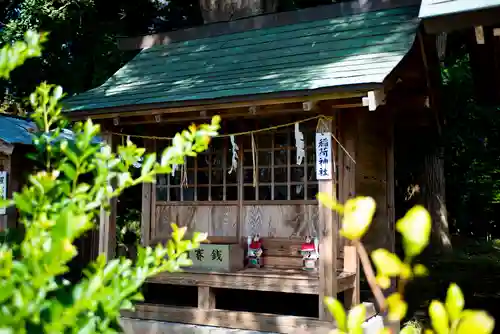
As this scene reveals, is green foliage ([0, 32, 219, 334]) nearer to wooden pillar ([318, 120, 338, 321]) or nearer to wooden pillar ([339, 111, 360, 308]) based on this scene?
wooden pillar ([318, 120, 338, 321])

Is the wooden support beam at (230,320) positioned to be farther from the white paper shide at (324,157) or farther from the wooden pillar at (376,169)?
the white paper shide at (324,157)

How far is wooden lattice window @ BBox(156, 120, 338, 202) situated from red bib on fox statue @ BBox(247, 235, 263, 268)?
547 millimetres

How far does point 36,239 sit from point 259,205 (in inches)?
228

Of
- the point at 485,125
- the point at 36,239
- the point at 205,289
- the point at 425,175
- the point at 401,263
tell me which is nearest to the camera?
the point at 401,263

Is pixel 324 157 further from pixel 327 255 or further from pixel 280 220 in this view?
pixel 280 220

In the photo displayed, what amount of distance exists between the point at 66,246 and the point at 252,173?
Answer: 20.3ft

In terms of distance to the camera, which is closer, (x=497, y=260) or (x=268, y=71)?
(x=268, y=71)

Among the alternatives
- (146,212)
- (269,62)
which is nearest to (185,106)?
(269,62)

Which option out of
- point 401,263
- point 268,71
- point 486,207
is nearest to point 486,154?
point 486,207

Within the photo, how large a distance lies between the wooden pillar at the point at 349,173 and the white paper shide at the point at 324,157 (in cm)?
77

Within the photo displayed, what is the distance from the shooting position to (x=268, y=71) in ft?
21.9

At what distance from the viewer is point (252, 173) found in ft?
24.0

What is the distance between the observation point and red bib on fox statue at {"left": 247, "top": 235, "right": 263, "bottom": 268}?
6.93 metres

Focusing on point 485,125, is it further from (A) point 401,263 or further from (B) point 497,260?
(A) point 401,263
